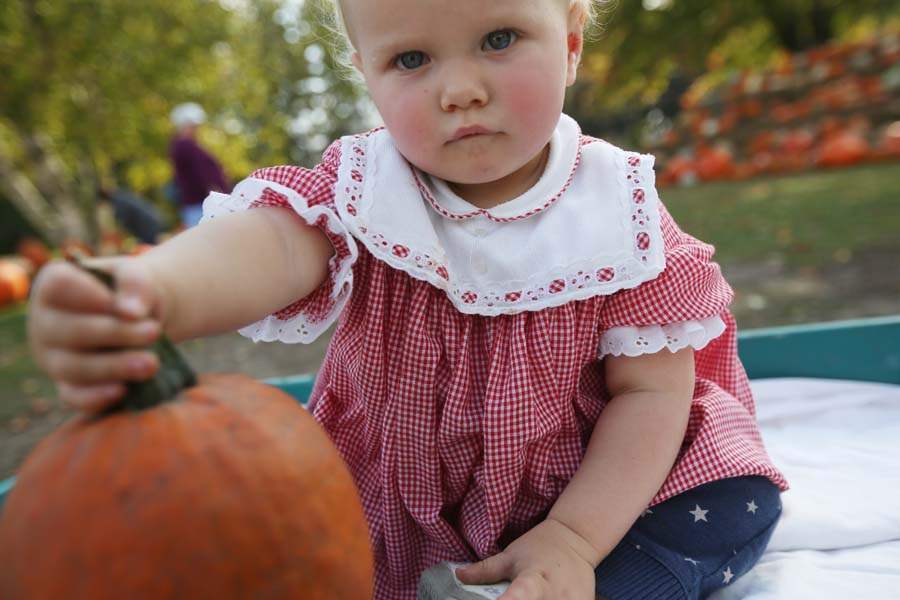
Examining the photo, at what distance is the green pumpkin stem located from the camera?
61cm

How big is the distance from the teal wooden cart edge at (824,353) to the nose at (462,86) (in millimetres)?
991

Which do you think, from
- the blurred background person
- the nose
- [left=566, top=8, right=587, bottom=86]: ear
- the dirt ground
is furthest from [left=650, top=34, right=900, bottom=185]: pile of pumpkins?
the nose

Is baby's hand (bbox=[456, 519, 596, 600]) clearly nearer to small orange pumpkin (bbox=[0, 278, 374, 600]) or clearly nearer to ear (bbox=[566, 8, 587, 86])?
small orange pumpkin (bbox=[0, 278, 374, 600])

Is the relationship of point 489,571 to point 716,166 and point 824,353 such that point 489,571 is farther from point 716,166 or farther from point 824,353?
point 716,166

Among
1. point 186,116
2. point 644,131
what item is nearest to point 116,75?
point 186,116

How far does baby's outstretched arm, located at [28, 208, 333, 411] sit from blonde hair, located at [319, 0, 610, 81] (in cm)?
33

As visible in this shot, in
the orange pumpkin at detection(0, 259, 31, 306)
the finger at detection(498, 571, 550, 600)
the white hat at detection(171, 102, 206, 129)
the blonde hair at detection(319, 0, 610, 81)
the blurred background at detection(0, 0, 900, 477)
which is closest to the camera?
the finger at detection(498, 571, 550, 600)

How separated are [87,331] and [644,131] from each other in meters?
13.2

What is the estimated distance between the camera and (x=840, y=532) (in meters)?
1.16

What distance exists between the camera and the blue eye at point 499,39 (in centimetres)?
88

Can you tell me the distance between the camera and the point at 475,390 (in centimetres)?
104

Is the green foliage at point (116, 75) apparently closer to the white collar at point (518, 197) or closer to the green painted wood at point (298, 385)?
the green painted wood at point (298, 385)

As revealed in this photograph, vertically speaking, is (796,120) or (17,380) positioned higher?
(17,380)

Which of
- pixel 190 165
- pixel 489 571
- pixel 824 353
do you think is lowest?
pixel 190 165
